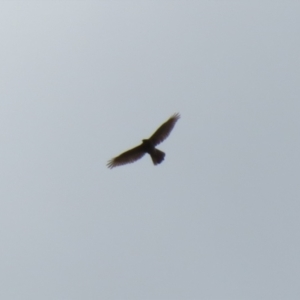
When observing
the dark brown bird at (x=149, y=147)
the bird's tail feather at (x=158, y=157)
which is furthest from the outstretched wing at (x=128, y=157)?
the bird's tail feather at (x=158, y=157)

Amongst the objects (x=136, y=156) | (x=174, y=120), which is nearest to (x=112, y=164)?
(x=136, y=156)

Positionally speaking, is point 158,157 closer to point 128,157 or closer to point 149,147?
point 149,147

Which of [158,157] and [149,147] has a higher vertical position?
[149,147]

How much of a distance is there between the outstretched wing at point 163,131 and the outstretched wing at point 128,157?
1.53ft

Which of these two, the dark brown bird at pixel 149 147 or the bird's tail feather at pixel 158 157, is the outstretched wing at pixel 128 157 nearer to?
the dark brown bird at pixel 149 147

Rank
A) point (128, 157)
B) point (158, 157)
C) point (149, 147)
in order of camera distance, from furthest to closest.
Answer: point (128, 157) → point (149, 147) → point (158, 157)

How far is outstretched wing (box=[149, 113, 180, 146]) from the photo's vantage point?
22.7m

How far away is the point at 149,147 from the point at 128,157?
2.75 feet

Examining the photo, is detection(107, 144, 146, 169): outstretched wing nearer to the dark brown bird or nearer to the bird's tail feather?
the dark brown bird

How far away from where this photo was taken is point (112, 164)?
23.2 meters

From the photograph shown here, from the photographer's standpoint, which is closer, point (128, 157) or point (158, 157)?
point (158, 157)

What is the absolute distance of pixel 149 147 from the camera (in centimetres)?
2269

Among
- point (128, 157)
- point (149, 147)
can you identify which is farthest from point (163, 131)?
point (128, 157)

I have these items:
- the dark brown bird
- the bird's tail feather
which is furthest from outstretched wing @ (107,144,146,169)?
the bird's tail feather
